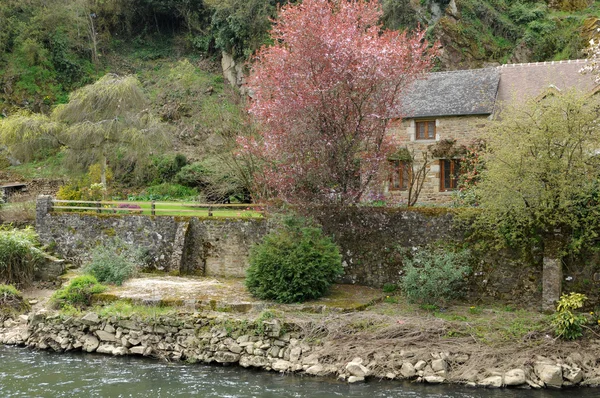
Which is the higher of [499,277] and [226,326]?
[499,277]

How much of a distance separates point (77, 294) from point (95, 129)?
42.4 feet

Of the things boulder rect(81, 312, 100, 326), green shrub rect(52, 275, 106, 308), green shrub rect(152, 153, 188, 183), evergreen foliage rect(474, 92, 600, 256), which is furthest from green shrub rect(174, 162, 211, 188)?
evergreen foliage rect(474, 92, 600, 256)

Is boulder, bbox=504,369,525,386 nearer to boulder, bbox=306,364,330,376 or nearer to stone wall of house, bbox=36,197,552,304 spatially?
stone wall of house, bbox=36,197,552,304

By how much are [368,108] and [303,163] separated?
8.05 ft

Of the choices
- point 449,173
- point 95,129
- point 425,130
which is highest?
point 95,129

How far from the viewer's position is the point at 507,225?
15406 mm

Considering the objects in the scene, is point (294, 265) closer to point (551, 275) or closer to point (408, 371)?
point (408, 371)

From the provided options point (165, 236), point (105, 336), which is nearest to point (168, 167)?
point (165, 236)

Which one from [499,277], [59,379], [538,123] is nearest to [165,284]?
[59,379]

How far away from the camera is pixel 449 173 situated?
25859mm

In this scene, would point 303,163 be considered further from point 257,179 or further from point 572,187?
point 572,187

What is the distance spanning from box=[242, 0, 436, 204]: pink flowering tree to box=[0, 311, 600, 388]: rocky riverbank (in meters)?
4.68

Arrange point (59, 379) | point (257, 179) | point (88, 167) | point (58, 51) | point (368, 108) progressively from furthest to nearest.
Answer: point (58, 51), point (88, 167), point (257, 179), point (368, 108), point (59, 379)

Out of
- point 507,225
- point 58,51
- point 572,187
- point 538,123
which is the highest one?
point 58,51
